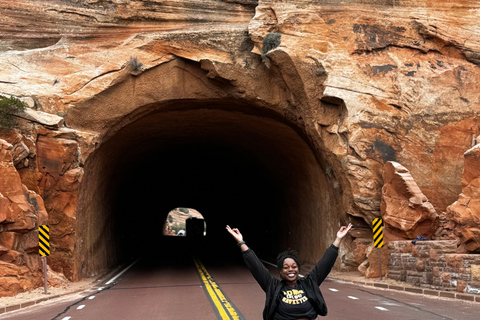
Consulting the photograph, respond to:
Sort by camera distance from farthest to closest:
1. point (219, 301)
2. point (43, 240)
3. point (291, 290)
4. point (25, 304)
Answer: point (43, 240), point (25, 304), point (219, 301), point (291, 290)

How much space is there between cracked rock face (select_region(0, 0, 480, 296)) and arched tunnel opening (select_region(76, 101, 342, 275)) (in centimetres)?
38

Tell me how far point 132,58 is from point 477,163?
1296 centimetres

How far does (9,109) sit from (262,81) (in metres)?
9.54

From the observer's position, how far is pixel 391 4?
20719mm

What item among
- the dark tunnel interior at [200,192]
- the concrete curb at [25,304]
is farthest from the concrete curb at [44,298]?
the dark tunnel interior at [200,192]

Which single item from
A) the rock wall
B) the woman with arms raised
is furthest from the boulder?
the woman with arms raised

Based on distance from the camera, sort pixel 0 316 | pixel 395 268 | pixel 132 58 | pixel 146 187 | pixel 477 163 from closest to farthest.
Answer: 1. pixel 0 316
2. pixel 477 163
3. pixel 395 268
4. pixel 132 58
5. pixel 146 187

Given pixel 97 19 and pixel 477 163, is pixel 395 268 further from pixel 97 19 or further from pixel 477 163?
pixel 97 19

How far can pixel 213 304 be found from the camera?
486 inches

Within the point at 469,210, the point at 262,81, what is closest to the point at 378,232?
the point at 469,210

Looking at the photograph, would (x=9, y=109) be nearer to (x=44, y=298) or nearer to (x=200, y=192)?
(x=44, y=298)

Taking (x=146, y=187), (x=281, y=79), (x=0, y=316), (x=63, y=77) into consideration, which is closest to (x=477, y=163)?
(x=281, y=79)

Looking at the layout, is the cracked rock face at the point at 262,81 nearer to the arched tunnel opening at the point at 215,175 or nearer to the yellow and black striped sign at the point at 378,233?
the arched tunnel opening at the point at 215,175

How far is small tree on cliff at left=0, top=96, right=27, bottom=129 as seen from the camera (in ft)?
55.0
